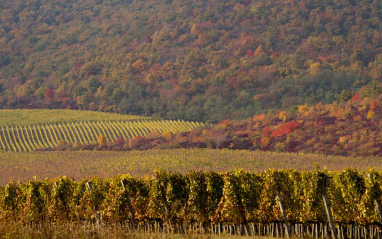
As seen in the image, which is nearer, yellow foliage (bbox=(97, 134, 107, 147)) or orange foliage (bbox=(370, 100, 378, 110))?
yellow foliage (bbox=(97, 134, 107, 147))

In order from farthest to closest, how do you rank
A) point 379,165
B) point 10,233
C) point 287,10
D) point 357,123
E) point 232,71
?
point 287,10 → point 232,71 → point 357,123 → point 379,165 → point 10,233

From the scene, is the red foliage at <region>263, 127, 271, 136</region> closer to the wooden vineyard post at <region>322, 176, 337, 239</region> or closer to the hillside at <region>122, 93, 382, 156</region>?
the hillside at <region>122, 93, 382, 156</region>

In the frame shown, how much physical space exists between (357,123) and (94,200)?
51.6m

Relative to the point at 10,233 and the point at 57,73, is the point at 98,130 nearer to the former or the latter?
the point at 57,73

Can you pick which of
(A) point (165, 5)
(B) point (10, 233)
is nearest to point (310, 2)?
(A) point (165, 5)

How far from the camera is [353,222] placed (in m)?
19.1

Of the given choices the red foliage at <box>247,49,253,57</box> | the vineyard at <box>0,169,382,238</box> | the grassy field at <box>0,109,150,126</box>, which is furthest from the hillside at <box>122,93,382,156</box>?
the vineyard at <box>0,169,382,238</box>

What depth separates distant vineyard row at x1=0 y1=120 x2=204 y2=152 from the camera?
70.2 metres

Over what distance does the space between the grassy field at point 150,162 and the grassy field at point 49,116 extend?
1967 centimetres

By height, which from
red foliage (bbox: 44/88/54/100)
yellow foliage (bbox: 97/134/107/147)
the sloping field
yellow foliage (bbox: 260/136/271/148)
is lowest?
yellow foliage (bbox: 260/136/271/148)

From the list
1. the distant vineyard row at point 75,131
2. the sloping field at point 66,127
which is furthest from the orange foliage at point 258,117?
the distant vineyard row at point 75,131

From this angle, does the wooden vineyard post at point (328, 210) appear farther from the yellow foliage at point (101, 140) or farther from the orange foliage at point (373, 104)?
the orange foliage at point (373, 104)

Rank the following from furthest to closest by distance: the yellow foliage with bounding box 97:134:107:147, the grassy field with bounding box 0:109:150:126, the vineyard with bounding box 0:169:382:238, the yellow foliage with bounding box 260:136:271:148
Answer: the grassy field with bounding box 0:109:150:126 → the yellow foliage with bounding box 97:134:107:147 → the yellow foliage with bounding box 260:136:271:148 → the vineyard with bounding box 0:169:382:238

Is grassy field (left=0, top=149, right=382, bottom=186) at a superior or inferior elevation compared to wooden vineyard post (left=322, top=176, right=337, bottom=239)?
superior
